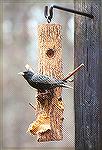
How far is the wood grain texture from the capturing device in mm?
1201

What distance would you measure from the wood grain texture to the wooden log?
0.08m

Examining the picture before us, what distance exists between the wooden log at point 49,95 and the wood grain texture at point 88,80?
0.08 meters

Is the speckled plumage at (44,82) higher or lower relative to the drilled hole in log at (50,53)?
lower

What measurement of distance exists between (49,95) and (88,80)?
0.13 meters

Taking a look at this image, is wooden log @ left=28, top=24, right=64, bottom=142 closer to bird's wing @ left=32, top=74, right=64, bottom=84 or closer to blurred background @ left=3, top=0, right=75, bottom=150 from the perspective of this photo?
bird's wing @ left=32, top=74, right=64, bottom=84

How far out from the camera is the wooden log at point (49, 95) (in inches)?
48.9

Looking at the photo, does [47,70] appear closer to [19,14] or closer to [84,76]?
[84,76]

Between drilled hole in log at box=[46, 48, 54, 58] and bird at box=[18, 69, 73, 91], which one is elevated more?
drilled hole in log at box=[46, 48, 54, 58]

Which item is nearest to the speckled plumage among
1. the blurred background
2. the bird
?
the bird

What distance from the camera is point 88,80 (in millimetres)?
1278

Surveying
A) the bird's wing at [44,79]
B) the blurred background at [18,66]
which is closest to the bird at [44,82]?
the bird's wing at [44,79]

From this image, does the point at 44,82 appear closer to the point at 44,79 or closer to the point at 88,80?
the point at 44,79

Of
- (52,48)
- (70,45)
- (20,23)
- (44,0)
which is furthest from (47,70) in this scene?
(20,23)

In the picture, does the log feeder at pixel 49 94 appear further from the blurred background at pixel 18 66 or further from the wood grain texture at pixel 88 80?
the blurred background at pixel 18 66
